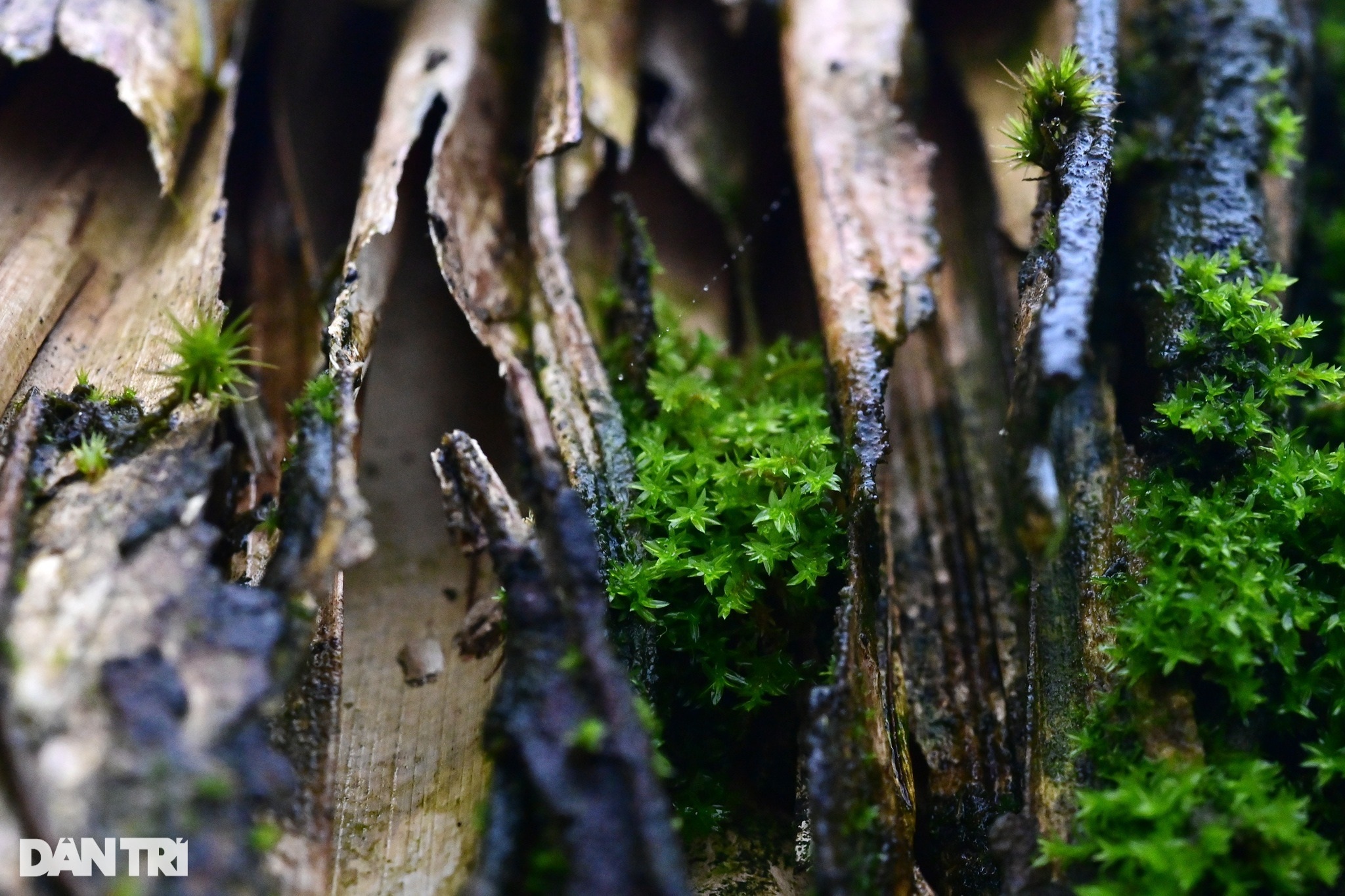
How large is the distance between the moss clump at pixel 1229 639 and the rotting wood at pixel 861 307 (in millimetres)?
446

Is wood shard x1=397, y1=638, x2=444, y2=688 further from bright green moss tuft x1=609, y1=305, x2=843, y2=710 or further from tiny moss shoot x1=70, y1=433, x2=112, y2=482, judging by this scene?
tiny moss shoot x1=70, y1=433, x2=112, y2=482

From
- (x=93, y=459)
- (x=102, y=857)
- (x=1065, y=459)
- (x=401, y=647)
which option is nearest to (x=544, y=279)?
(x=401, y=647)

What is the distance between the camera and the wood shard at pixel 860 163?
325 centimetres

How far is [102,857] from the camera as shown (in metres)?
1.91

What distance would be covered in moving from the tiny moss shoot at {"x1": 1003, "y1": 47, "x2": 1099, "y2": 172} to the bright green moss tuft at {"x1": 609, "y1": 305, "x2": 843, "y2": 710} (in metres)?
0.98

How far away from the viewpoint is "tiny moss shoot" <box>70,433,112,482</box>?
2.46m

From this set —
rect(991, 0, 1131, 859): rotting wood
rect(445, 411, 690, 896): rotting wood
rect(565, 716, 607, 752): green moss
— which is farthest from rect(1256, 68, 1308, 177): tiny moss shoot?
rect(565, 716, 607, 752): green moss

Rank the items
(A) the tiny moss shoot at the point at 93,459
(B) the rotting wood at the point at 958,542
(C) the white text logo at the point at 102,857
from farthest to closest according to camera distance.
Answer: (B) the rotting wood at the point at 958,542, (A) the tiny moss shoot at the point at 93,459, (C) the white text logo at the point at 102,857

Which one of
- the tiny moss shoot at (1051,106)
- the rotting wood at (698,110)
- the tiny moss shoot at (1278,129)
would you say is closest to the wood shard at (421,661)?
the rotting wood at (698,110)

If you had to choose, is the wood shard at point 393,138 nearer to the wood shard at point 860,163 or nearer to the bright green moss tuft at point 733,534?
the bright green moss tuft at point 733,534

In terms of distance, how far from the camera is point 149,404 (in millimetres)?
2725

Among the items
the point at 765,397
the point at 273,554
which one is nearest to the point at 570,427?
the point at 765,397

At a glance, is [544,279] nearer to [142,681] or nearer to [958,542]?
[958,542]

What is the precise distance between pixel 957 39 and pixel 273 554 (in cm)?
324
